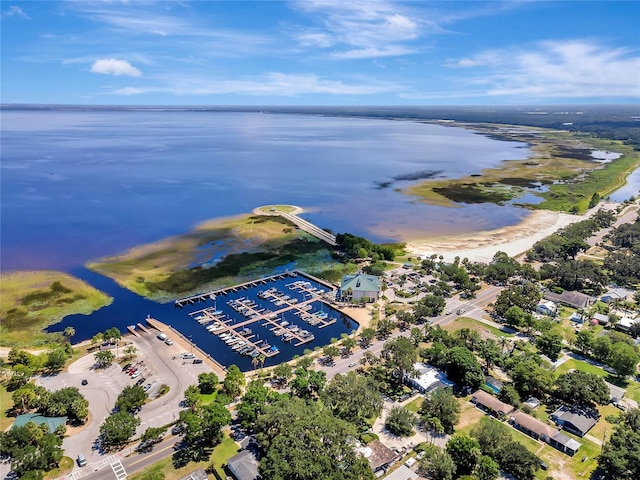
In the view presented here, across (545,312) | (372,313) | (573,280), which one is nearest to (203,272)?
(372,313)

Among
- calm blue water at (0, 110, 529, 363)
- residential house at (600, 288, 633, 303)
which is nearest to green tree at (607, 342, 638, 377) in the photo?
residential house at (600, 288, 633, 303)

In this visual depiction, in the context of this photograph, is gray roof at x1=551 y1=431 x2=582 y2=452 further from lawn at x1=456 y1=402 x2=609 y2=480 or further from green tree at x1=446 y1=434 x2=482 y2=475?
green tree at x1=446 y1=434 x2=482 y2=475

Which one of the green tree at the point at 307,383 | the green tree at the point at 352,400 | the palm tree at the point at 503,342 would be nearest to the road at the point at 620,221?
the palm tree at the point at 503,342

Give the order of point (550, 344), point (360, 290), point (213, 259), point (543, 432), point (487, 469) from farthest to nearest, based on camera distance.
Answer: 1. point (213, 259)
2. point (360, 290)
3. point (550, 344)
4. point (543, 432)
5. point (487, 469)

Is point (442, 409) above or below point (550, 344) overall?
below

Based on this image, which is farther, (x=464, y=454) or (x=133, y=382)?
(x=133, y=382)

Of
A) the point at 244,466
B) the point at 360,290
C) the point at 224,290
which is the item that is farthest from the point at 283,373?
the point at 224,290

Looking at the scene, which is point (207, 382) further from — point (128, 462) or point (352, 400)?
point (352, 400)
